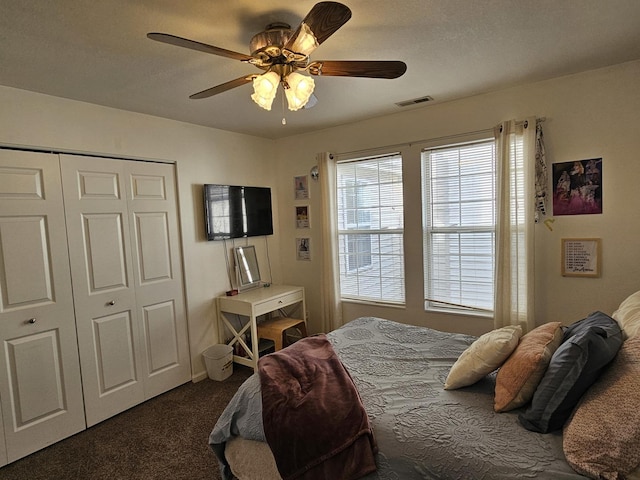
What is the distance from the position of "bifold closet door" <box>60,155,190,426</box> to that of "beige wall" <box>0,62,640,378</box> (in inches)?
5.6

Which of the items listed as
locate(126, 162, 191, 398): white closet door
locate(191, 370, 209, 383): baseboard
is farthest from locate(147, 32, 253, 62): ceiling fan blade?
locate(191, 370, 209, 383): baseboard

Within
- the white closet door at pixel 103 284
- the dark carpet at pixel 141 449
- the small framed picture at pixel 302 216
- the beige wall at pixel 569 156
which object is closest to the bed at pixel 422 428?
the dark carpet at pixel 141 449

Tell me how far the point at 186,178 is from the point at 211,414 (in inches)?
81.2

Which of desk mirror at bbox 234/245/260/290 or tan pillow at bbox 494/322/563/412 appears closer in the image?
tan pillow at bbox 494/322/563/412

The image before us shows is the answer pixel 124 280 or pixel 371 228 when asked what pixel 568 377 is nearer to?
pixel 371 228

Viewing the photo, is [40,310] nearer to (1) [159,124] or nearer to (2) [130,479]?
(2) [130,479]

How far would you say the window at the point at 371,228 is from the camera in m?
3.36

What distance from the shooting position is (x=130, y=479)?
2039mm

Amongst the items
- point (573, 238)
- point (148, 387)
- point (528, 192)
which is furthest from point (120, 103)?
point (573, 238)

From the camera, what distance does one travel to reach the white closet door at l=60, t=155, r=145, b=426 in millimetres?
2535

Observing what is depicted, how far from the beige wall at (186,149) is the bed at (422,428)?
5.47 feet

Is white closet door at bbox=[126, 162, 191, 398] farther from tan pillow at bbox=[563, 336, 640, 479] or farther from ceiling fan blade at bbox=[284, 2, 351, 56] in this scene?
tan pillow at bbox=[563, 336, 640, 479]

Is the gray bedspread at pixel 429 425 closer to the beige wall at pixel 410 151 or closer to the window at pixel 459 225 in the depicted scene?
the window at pixel 459 225

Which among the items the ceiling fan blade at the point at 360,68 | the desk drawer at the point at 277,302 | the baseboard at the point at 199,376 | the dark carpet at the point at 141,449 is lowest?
the dark carpet at the point at 141,449
